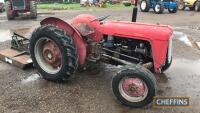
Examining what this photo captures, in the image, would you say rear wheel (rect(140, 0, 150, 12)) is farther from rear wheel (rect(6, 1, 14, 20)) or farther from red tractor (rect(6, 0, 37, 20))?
rear wheel (rect(6, 1, 14, 20))

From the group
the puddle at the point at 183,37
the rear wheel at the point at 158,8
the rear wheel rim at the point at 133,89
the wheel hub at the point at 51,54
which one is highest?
the rear wheel at the point at 158,8

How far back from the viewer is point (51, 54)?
234 inches

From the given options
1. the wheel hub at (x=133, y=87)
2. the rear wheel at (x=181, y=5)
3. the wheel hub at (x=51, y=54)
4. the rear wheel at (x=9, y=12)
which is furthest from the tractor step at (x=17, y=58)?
the rear wheel at (x=181, y=5)

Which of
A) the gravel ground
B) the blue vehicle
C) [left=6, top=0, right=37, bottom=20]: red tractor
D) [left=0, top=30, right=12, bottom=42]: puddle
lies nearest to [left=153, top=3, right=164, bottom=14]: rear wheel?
the blue vehicle

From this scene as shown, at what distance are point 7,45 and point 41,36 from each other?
3675mm

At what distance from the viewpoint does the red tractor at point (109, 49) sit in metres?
4.96

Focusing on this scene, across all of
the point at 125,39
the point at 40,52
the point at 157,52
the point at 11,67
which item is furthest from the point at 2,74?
the point at 157,52

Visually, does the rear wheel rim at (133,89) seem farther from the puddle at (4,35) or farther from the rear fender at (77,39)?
the puddle at (4,35)

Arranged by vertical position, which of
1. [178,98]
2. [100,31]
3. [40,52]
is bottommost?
[178,98]

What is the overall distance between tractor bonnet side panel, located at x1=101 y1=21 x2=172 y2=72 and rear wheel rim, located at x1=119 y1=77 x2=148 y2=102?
2.34ft

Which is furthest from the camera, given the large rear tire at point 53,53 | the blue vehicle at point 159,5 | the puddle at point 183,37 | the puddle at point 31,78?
the blue vehicle at point 159,5

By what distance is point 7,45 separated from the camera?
9.10m

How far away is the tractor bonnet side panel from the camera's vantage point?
5297mm

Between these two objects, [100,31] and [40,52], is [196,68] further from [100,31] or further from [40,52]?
[40,52]
